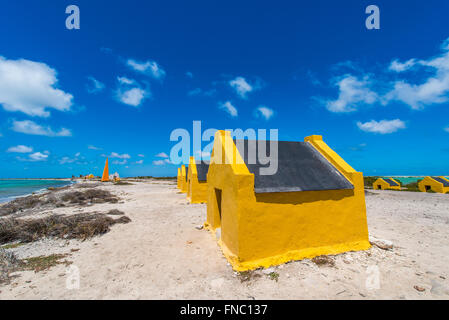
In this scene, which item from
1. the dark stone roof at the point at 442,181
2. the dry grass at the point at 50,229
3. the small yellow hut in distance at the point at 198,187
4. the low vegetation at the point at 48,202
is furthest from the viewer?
the dark stone roof at the point at 442,181

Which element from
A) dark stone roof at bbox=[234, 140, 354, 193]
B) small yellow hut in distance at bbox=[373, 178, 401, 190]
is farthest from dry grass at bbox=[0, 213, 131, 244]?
small yellow hut in distance at bbox=[373, 178, 401, 190]

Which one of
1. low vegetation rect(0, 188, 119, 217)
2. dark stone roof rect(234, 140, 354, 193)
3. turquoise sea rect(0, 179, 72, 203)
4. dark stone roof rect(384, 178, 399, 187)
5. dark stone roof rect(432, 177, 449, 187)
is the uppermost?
dark stone roof rect(234, 140, 354, 193)

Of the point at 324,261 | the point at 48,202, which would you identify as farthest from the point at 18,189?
the point at 324,261

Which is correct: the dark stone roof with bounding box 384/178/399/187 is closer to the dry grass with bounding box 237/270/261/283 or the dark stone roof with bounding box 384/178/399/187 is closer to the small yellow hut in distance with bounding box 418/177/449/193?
the small yellow hut in distance with bounding box 418/177/449/193

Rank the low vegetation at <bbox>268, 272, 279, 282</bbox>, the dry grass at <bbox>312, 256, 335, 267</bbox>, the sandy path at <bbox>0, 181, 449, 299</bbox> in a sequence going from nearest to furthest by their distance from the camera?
the sandy path at <bbox>0, 181, 449, 299</bbox> < the low vegetation at <bbox>268, 272, 279, 282</bbox> < the dry grass at <bbox>312, 256, 335, 267</bbox>

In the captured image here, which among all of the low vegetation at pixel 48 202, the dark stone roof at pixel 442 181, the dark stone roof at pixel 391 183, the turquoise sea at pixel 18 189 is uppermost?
the dark stone roof at pixel 442 181

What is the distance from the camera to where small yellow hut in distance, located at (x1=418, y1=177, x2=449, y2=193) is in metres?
26.8

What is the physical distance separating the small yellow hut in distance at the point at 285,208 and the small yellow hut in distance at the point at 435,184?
1312 inches

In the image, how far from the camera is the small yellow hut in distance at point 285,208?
520 cm

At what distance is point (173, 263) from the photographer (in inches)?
225

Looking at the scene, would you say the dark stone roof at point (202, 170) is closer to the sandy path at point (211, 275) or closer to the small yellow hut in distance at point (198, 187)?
the small yellow hut in distance at point (198, 187)

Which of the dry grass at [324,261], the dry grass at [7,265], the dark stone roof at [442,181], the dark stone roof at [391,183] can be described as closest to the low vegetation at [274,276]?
the dry grass at [324,261]

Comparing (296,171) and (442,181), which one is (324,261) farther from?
(442,181)
